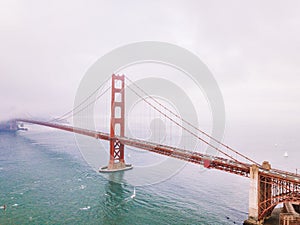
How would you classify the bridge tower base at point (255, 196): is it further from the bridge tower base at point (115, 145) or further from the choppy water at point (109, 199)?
the bridge tower base at point (115, 145)

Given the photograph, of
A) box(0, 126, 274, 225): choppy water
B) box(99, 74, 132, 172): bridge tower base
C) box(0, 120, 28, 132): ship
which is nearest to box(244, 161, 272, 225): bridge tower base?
box(0, 126, 274, 225): choppy water

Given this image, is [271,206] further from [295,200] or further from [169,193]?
[169,193]

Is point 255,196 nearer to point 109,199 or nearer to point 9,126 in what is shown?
point 109,199

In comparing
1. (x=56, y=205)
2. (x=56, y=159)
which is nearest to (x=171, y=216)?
(x=56, y=205)

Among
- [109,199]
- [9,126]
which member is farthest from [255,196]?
[9,126]

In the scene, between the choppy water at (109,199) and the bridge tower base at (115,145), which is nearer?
the choppy water at (109,199)

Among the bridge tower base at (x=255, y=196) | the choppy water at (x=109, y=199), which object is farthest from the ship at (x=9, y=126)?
the bridge tower base at (x=255, y=196)

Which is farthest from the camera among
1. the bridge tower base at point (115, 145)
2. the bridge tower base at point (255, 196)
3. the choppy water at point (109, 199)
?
the bridge tower base at point (115, 145)

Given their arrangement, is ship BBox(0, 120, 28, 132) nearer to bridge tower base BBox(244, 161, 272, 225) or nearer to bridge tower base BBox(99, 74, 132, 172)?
bridge tower base BBox(99, 74, 132, 172)
